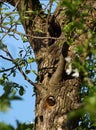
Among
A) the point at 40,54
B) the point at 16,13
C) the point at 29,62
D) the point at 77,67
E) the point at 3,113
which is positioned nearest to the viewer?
the point at 3,113

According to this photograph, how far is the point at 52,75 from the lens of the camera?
5645mm

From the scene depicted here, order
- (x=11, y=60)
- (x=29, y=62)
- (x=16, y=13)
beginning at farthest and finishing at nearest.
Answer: (x=29, y=62), (x=11, y=60), (x=16, y=13)

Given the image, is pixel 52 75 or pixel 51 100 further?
pixel 52 75

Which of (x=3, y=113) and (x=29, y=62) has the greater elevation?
(x=29, y=62)

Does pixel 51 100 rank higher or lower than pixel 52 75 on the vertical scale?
lower

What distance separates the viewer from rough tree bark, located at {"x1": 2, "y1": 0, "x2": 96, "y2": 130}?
17.3 feet

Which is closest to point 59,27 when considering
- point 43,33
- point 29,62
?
point 43,33

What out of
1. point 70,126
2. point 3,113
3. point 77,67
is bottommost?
point 3,113

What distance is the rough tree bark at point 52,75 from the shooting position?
208 inches

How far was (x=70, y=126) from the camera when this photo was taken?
5.41 metres

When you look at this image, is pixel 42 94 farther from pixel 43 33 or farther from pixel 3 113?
pixel 3 113

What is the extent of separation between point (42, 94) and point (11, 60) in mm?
722

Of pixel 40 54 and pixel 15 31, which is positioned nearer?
pixel 15 31

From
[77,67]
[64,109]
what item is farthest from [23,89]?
[77,67]
